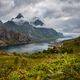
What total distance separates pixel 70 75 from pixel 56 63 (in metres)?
5.38

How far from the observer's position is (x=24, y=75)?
701 inches

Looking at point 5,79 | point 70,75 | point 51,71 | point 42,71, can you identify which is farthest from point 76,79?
point 5,79

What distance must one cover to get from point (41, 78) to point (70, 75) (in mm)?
2519

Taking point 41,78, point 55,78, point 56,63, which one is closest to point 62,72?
point 55,78

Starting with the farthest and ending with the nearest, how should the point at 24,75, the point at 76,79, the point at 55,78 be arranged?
the point at 24,75 < the point at 55,78 < the point at 76,79

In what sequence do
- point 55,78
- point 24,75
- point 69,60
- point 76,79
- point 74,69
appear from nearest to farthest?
point 76,79, point 55,78, point 74,69, point 24,75, point 69,60

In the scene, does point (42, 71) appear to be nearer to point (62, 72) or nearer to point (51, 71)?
point (51, 71)

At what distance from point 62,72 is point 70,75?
1071 mm

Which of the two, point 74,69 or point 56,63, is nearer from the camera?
point 74,69

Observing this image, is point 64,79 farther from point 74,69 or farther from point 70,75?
point 74,69

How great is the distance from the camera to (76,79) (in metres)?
14.6

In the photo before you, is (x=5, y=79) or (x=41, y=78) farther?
(x=5, y=79)

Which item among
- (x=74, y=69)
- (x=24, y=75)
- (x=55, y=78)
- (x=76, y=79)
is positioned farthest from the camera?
(x=24, y=75)

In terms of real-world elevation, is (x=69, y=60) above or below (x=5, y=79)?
above
